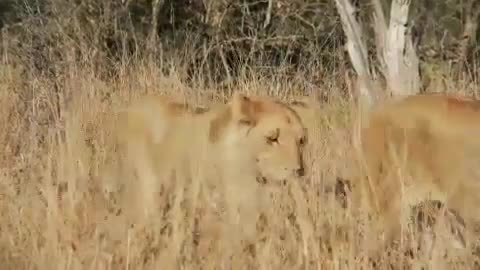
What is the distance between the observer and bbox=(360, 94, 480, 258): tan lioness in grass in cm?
407

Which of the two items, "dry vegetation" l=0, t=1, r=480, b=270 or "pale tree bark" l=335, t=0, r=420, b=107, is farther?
"pale tree bark" l=335, t=0, r=420, b=107

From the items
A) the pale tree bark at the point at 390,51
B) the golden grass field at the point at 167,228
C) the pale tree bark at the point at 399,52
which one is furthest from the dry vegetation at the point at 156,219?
the pale tree bark at the point at 399,52

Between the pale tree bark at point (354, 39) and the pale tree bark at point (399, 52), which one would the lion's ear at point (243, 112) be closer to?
the pale tree bark at point (399, 52)

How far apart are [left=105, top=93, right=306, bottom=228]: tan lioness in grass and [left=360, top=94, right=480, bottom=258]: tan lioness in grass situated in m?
0.38

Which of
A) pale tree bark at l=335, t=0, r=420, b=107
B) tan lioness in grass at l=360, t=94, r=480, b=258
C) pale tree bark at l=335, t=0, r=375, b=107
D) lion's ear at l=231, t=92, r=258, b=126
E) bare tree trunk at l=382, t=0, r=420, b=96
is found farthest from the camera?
pale tree bark at l=335, t=0, r=375, b=107

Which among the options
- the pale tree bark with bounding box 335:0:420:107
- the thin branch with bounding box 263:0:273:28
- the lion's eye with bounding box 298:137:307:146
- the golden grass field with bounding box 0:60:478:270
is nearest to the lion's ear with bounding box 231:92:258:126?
the lion's eye with bounding box 298:137:307:146

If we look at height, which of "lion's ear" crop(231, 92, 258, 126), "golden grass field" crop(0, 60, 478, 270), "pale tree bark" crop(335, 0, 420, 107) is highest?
"pale tree bark" crop(335, 0, 420, 107)

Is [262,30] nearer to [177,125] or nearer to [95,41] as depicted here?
[95,41]

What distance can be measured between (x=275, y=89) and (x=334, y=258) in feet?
11.7

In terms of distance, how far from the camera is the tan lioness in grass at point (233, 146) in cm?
419

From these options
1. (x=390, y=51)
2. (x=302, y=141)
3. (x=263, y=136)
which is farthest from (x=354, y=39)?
(x=263, y=136)

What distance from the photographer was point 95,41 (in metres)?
8.33

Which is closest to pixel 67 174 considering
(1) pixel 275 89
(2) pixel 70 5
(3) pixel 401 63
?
(1) pixel 275 89

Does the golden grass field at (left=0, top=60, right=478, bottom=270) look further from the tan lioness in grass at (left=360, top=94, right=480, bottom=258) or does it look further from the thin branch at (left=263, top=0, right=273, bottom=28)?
the thin branch at (left=263, top=0, right=273, bottom=28)
